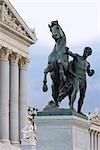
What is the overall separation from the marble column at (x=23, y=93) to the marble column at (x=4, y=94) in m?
5.20

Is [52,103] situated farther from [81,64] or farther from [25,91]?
[25,91]

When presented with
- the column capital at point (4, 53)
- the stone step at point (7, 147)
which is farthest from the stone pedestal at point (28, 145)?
the column capital at point (4, 53)

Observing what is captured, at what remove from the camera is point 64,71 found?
85.2ft

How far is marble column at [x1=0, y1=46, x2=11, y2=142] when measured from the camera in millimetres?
82562

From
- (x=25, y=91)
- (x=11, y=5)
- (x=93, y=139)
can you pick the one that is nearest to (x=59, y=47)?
(x=11, y=5)

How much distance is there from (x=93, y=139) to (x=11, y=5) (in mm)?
84761

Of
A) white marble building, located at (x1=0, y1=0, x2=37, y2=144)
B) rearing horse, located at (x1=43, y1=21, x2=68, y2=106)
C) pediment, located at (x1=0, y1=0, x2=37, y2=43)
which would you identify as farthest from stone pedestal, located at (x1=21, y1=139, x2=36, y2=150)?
rearing horse, located at (x1=43, y1=21, x2=68, y2=106)

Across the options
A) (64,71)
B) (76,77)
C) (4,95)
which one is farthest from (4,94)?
(64,71)

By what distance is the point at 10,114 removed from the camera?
282 ft

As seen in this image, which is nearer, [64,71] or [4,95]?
[64,71]

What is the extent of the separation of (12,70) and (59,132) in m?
62.2

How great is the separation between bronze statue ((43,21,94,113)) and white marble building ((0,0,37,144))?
55313mm

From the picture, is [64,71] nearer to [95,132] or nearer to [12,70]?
[12,70]

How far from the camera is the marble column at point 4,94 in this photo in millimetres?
82562
